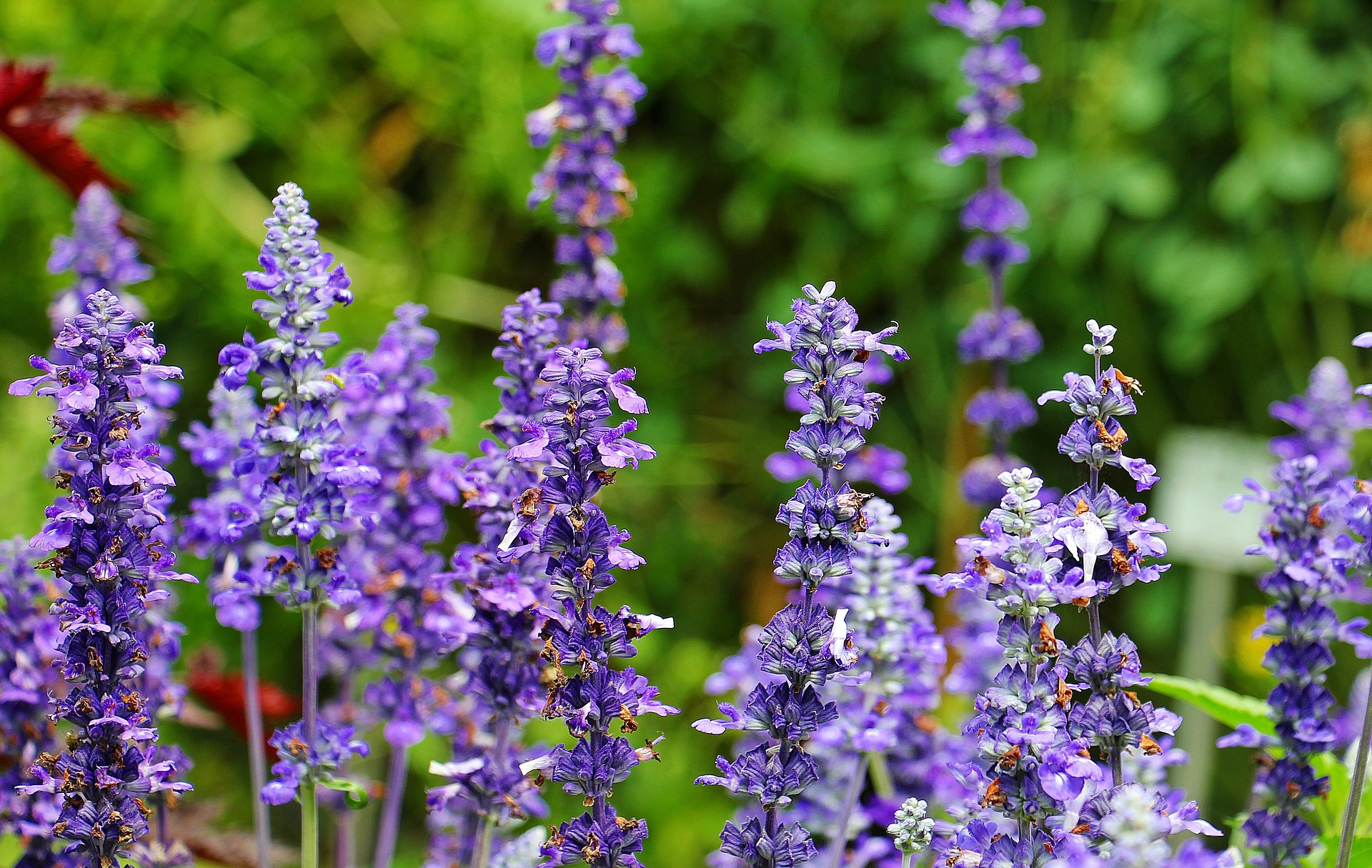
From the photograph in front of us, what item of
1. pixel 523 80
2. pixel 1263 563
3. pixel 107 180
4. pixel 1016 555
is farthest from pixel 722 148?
pixel 1016 555

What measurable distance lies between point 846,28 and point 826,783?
174 cm

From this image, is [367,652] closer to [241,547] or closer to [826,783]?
[241,547]

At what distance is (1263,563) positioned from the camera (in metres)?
2.18

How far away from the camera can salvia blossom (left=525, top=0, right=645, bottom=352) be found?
3.62ft

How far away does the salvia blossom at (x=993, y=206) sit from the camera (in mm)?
1256

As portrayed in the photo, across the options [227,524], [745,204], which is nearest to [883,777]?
[227,524]

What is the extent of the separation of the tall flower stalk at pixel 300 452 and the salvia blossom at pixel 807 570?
30cm

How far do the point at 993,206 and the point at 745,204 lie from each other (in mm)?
1241

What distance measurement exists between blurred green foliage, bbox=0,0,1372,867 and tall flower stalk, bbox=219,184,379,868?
4.21 ft

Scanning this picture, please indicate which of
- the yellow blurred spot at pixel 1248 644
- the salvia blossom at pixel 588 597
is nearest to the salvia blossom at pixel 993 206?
the salvia blossom at pixel 588 597

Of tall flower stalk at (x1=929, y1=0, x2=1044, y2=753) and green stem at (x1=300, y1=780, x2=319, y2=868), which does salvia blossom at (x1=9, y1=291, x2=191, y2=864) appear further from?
tall flower stalk at (x1=929, y1=0, x2=1044, y2=753)

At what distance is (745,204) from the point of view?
2506 millimetres

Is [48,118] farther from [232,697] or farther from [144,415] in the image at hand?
[232,697]

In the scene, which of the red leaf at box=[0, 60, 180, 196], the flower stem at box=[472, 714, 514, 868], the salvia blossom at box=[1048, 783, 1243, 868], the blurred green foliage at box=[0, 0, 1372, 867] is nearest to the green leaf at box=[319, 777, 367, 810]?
the flower stem at box=[472, 714, 514, 868]
